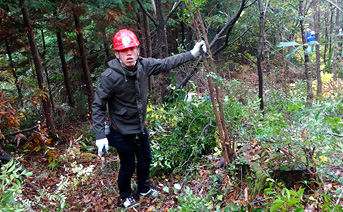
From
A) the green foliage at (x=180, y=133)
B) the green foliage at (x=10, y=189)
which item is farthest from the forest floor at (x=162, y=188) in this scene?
the green foliage at (x=10, y=189)

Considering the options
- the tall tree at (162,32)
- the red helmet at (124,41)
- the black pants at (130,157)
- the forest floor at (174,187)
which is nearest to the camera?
the forest floor at (174,187)

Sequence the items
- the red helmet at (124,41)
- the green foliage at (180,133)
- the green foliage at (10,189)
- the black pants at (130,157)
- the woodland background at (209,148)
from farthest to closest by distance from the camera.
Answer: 1. the green foliage at (180,133)
2. the black pants at (130,157)
3. the red helmet at (124,41)
4. the woodland background at (209,148)
5. the green foliage at (10,189)

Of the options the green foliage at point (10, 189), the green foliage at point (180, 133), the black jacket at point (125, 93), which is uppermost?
the black jacket at point (125, 93)

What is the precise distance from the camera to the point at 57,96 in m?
9.91

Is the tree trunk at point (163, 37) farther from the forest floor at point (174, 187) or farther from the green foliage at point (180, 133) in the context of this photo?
the forest floor at point (174, 187)

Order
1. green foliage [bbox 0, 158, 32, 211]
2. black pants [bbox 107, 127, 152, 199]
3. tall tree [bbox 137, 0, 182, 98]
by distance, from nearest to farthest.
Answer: green foliage [bbox 0, 158, 32, 211] → black pants [bbox 107, 127, 152, 199] → tall tree [bbox 137, 0, 182, 98]

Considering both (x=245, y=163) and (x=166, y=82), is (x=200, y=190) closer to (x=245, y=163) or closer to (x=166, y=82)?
(x=245, y=163)

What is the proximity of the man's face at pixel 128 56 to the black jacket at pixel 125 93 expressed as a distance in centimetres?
7

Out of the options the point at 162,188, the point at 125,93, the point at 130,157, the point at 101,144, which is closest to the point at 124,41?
the point at 125,93

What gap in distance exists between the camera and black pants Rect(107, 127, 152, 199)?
356 centimetres

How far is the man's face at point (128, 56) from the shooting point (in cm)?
332

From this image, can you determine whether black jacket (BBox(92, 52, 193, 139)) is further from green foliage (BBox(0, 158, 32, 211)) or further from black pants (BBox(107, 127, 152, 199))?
green foliage (BBox(0, 158, 32, 211))

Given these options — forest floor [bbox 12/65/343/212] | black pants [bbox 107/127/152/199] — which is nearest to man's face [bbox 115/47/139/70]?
black pants [bbox 107/127/152/199]

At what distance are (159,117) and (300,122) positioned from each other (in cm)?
231
